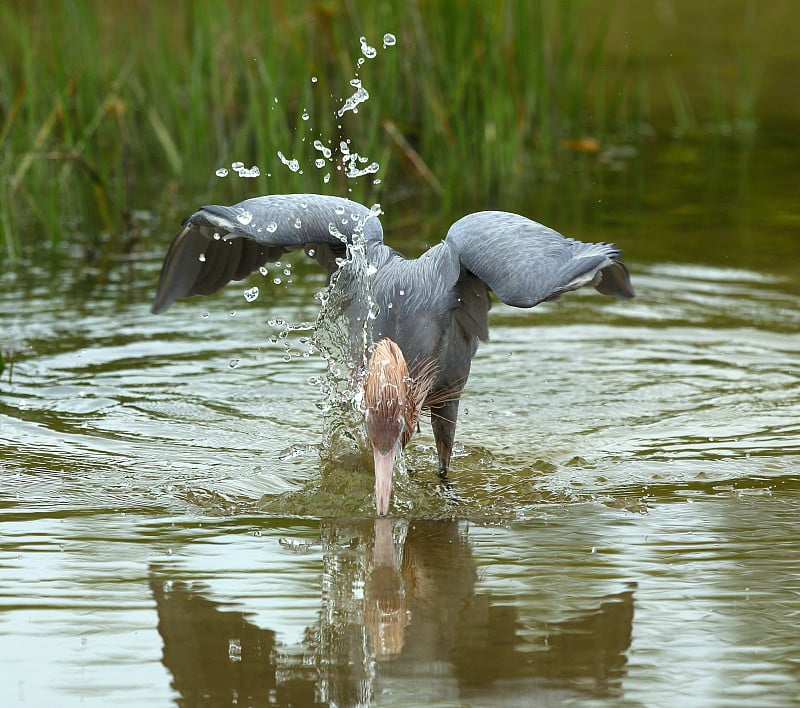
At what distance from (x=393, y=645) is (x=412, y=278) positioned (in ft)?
7.27

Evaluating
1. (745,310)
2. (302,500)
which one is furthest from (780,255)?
(302,500)

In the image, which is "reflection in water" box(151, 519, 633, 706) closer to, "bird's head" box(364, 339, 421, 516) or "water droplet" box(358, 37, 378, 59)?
"bird's head" box(364, 339, 421, 516)

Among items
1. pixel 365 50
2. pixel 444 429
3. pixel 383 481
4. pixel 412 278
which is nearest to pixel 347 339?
pixel 412 278

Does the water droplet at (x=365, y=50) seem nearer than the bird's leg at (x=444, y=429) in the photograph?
No

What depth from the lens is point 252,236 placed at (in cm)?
562

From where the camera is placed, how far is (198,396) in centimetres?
666

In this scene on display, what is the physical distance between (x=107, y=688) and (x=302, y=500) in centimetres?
171

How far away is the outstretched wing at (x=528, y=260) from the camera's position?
16.7ft

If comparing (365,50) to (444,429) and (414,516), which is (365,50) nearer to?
(444,429)

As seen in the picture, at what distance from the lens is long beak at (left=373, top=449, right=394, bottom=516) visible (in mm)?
5070

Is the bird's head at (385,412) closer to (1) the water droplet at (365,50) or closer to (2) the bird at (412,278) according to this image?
(2) the bird at (412,278)

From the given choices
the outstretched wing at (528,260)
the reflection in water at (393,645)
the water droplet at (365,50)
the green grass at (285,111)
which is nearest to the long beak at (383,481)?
the reflection in water at (393,645)

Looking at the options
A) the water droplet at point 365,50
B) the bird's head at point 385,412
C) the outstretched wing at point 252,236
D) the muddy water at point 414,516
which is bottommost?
the muddy water at point 414,516

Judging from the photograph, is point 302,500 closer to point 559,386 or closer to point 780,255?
point 559,386
